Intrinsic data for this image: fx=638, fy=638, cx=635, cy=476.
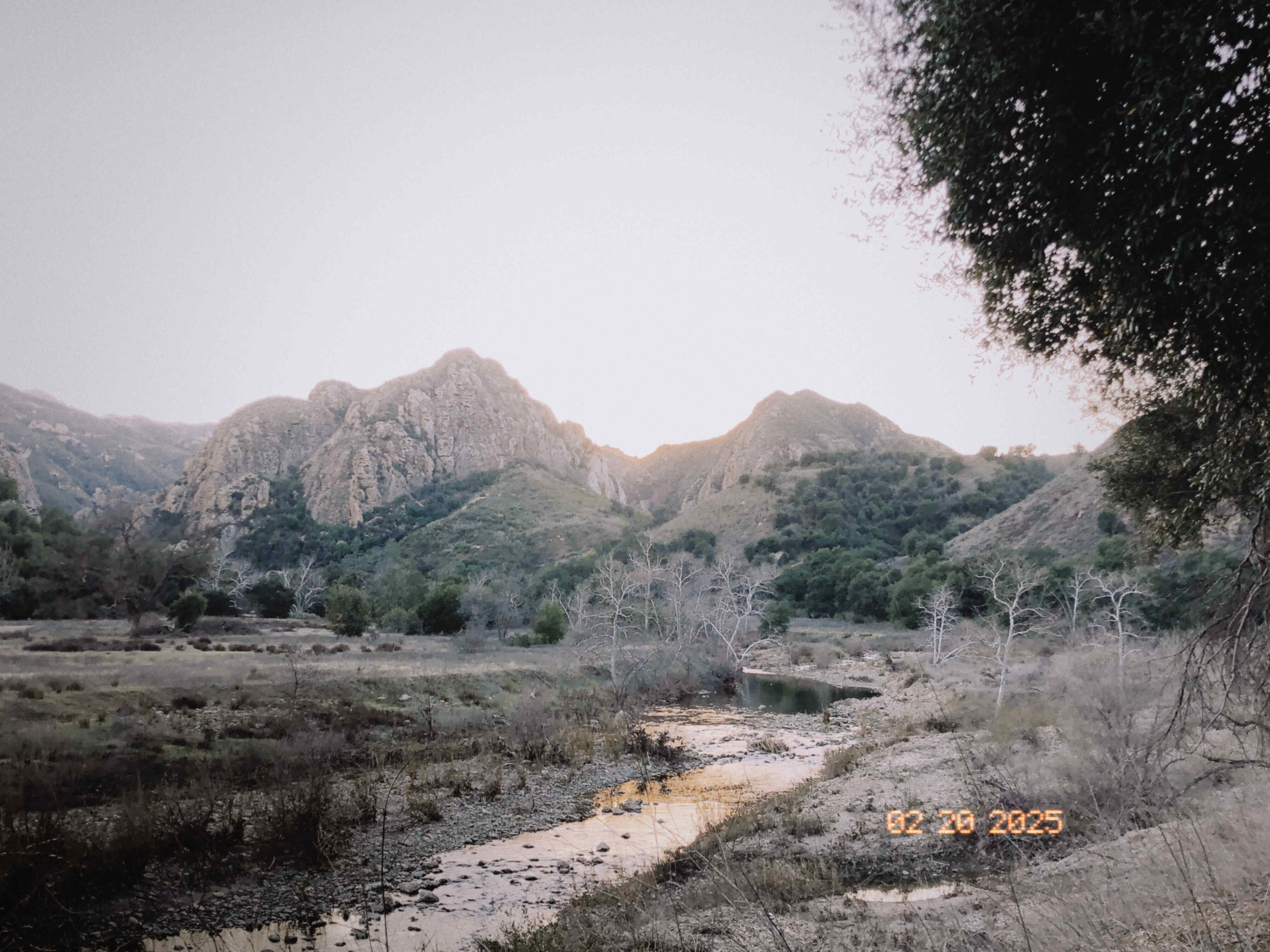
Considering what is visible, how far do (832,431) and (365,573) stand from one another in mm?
104798

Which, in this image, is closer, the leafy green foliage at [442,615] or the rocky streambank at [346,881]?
the rocky streambank at [346,881]

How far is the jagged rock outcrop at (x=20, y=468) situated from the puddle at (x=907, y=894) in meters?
83.8

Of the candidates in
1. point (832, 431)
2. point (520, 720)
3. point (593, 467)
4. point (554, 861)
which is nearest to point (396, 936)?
point (554, 861)

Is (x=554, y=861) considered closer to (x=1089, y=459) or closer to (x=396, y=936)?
(x=396, y=936)

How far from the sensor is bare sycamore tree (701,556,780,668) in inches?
1665

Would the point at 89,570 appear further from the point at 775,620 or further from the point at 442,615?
the point at 775,620

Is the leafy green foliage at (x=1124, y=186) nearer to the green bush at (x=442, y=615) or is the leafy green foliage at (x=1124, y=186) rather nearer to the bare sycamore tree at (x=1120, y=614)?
the bare sycamore tree at (x=1120, y=614)

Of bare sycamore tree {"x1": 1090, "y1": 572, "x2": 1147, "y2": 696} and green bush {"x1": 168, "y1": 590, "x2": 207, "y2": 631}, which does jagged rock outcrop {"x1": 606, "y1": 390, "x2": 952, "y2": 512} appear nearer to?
bare sycamore tree {"x1": 1090, "y1": 572, "x2": 1147, "y2": 696}

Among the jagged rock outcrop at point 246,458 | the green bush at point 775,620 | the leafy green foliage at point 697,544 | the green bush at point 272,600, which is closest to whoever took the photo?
the green bush at point 272,600

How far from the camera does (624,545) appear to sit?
273 ft

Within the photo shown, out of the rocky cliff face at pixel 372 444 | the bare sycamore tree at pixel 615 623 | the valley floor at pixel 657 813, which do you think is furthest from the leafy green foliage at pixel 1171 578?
the rocky cliff face at pixel 372 444

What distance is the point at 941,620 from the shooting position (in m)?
39.6

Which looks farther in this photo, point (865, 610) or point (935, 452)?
point (935, 452)

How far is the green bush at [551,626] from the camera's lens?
4631 centimetres
